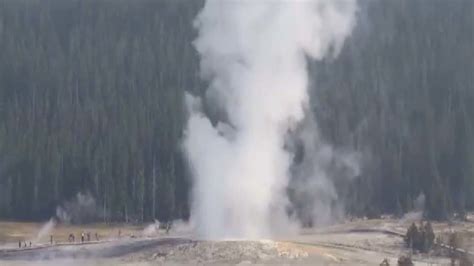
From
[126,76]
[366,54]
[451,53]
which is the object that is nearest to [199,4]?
[126,76]

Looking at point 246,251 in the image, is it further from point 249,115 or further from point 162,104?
point 162,104

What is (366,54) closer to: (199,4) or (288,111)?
(199,4)

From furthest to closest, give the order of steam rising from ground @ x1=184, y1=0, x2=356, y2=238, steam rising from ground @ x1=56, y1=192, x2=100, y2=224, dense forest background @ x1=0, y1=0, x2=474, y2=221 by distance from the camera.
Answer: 1. dense forest background @ x1=0, y1=0, x2=474, y2=221
2. steam rising from ground @ x1=56, y1=192, x2=100, y2=224
3. steam rising from ground @ x1=184, y1=0, x2=356, y2=238

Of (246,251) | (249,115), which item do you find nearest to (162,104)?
(249,115)

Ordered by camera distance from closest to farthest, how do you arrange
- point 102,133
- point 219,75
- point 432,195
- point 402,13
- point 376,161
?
point 219,75 → point 432,195 → point 376,161 → point 102,133 → point 402,13

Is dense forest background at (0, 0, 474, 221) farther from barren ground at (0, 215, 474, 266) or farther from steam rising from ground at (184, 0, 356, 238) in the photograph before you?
steam rising from ground at (184, 0, 356, 238)

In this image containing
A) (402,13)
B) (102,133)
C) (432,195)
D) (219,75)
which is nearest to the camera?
(219,75)

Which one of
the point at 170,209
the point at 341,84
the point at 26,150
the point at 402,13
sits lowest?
the point at 170,209

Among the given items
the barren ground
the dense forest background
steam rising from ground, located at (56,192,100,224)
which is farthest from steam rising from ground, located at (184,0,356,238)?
the dense forest background
